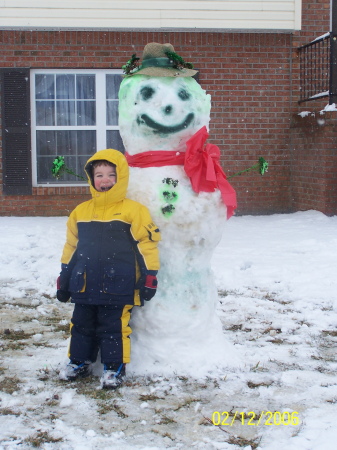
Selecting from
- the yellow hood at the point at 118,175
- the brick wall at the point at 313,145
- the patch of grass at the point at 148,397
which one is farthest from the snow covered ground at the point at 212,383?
the brick wall at the point at 313,145

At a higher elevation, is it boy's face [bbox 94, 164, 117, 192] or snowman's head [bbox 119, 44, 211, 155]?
snowman's head [bbox 119, 44, 211, 155]

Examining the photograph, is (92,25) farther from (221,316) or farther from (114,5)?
(221,316)

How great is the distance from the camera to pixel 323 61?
9.39 meters

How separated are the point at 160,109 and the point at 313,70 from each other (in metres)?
6.72

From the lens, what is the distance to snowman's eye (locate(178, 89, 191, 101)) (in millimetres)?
3559

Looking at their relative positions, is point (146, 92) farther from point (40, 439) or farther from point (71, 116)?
point (71, 116)

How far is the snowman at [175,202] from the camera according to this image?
3.48m

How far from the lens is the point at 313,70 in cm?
959

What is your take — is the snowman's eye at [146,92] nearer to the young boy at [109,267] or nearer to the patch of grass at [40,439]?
the young boy at [109,267]

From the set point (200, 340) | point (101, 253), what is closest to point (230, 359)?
point (200, 340)

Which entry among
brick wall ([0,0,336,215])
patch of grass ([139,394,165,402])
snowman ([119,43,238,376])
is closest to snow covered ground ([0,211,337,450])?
patch of grass ([139,394,165,402])

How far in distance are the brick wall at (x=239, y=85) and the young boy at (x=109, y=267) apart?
599 cm

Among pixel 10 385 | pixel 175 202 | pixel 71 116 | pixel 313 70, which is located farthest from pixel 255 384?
pixel 313 70

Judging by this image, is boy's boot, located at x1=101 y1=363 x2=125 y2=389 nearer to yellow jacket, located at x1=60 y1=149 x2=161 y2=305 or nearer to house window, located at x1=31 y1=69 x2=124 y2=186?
yellow jacket, located at x1=60 y1=149 x2=161 y2=305
